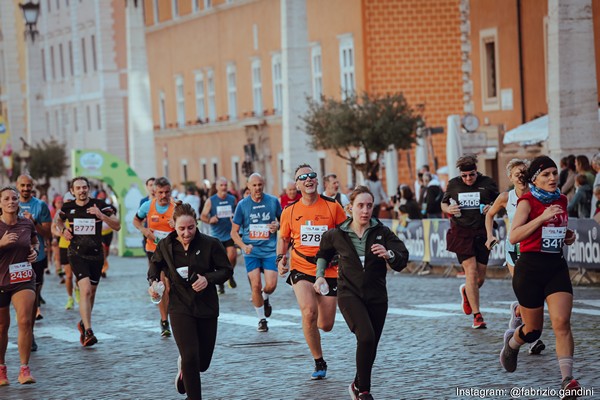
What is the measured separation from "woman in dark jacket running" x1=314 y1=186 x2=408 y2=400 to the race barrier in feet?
33.9

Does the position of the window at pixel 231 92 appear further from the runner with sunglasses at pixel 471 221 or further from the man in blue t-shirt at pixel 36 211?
the runner with sunglasses at pixel 471 221

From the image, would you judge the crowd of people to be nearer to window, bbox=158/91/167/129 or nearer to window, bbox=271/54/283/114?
window, bbox=271/54/283/114

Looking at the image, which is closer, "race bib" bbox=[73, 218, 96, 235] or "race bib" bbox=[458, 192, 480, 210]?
"race bib" bbox=[458, 192, 480, 210]

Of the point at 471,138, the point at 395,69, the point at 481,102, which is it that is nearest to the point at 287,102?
the point at 471,138

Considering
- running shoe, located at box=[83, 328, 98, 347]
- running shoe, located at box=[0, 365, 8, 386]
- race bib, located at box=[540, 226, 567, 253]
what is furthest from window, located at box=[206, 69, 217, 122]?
race bib, located at box=[540, 226, 567, 253]

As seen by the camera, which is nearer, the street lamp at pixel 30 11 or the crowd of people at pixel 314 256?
the crowd of people at pixel 314 256

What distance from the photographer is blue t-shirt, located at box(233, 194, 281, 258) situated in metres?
19.8

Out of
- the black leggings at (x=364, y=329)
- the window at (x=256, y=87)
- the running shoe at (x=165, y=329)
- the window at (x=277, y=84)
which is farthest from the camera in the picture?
the window at (x=256, y=87)

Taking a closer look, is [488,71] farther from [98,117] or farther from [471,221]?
[98,117]

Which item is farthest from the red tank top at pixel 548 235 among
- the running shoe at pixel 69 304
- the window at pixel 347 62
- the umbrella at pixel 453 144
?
the window at pixel 347 62

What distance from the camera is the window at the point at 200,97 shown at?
217 ft

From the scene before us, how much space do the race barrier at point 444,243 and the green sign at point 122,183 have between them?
1473 cm

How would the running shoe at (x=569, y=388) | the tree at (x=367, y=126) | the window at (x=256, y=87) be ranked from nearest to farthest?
the running shoe at (x=569, y=388), the tree at (x=367, y=126), the window at (x=256, y=87)

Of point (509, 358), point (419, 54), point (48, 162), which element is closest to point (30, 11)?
point (419, 54)
